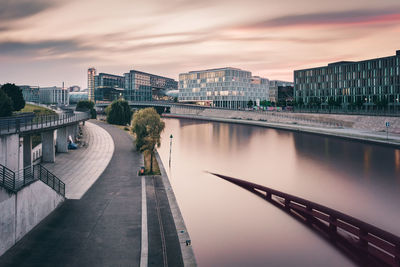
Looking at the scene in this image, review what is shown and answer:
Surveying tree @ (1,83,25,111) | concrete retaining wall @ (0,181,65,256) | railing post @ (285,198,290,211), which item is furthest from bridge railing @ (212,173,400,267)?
tree @ (1,83,25,111)

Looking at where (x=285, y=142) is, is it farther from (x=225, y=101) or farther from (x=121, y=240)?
(x=225, y=101)

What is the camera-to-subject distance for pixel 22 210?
16.5 m

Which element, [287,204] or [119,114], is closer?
[287,204]

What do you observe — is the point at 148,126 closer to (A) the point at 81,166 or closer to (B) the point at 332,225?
(A) the point at 81,166

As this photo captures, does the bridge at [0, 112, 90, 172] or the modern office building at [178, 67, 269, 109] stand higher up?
the modern office building at [178, 67, 269, 109]

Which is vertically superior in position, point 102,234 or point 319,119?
point 319,119

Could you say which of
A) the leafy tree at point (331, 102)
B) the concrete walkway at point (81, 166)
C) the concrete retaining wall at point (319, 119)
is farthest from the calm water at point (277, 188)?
the leafy tree at point (331, 102)

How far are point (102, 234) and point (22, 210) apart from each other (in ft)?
15.6

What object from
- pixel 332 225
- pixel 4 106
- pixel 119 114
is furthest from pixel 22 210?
pixel 119 114

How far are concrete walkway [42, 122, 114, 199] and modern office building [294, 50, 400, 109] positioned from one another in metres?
101

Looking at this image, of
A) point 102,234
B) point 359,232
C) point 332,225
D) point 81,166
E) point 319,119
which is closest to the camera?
point 102,234

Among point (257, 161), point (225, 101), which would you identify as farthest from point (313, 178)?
point (225, 101)

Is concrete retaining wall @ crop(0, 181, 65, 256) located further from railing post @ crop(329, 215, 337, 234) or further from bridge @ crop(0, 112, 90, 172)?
railing post @ crop(329, 215, 337, 234)

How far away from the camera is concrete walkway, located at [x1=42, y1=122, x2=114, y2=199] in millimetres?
26072
